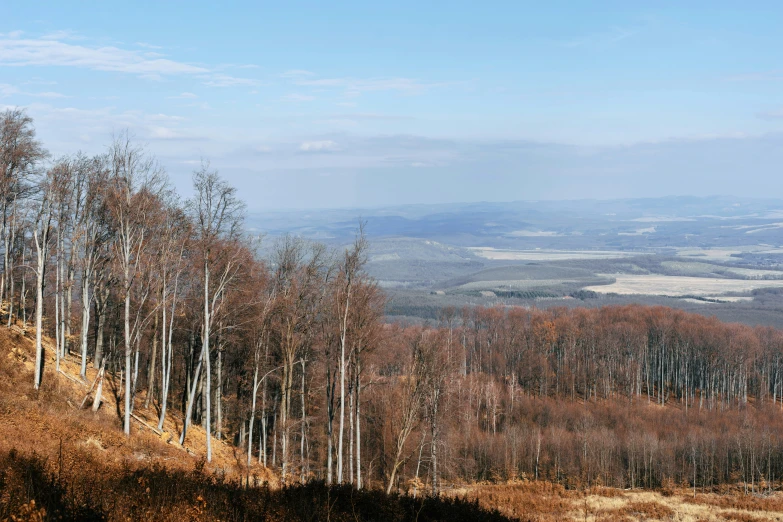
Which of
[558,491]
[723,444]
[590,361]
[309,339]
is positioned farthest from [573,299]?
[309,339]

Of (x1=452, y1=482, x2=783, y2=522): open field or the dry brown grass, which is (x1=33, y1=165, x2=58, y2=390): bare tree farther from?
(x1=452, y1=482, x2=783, y2=522): open field

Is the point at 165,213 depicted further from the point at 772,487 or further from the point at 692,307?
the point at 692,307

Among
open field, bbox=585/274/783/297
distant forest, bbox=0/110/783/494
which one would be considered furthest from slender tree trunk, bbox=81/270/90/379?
open field, bbox=585/274/783/297

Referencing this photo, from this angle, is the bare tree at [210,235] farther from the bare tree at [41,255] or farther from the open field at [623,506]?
the open field at [623,506]

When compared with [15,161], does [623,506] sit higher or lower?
lower

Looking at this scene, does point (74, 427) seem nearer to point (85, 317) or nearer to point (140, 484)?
point (85, 317)

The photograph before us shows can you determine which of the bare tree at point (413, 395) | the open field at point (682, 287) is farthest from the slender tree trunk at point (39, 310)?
the open field at point (682, 287)

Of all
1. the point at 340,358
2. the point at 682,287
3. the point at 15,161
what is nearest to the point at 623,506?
the point at 340,358

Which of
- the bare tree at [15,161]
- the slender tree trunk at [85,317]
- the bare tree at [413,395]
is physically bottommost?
the bare tree at [413,395]

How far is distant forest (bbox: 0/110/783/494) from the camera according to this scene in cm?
2214

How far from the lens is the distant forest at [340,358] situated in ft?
72.6

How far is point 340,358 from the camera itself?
Result: 23.0 m

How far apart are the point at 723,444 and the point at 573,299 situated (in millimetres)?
110214

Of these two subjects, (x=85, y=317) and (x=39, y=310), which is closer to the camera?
(x=39, y=310)
